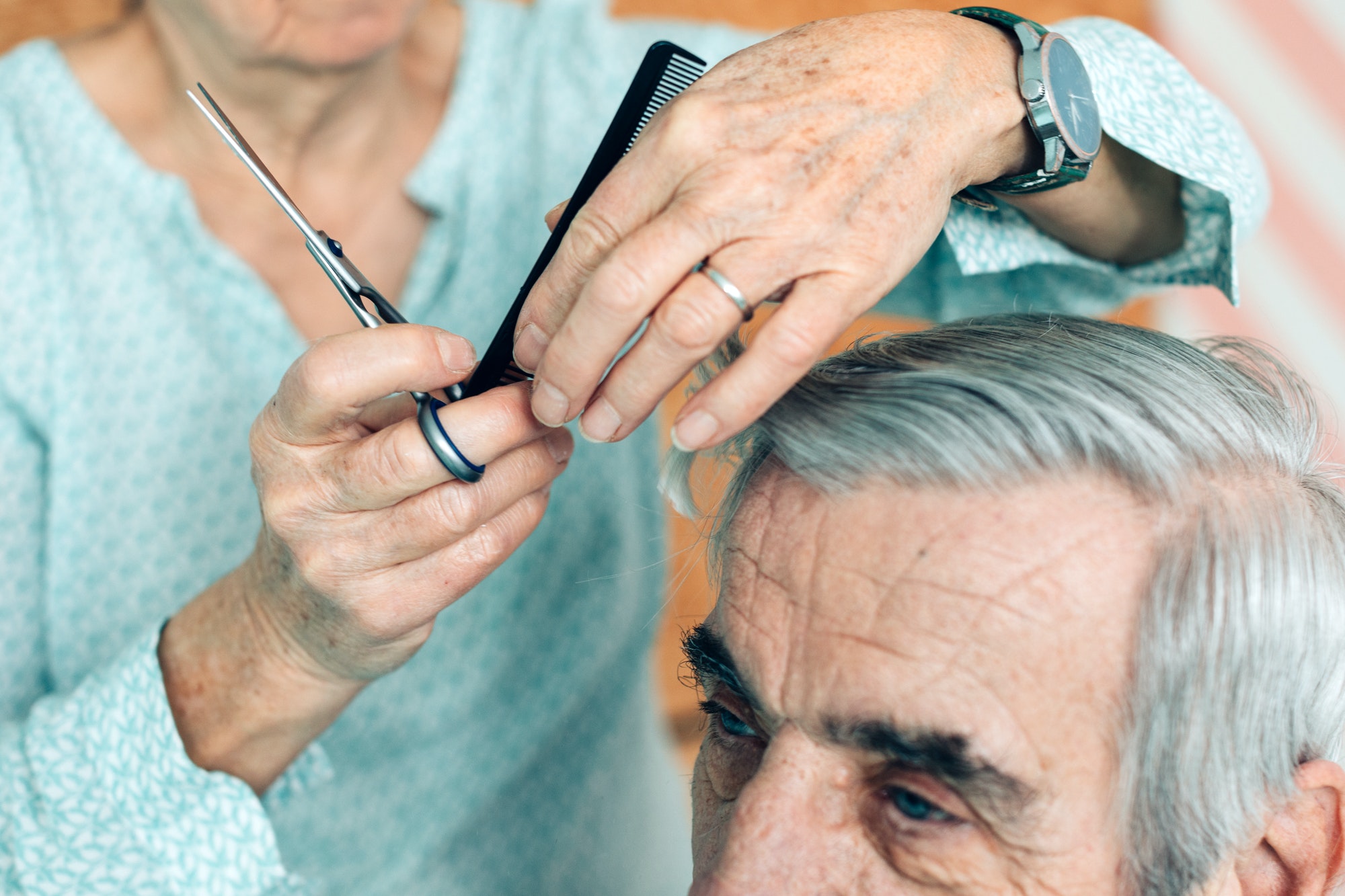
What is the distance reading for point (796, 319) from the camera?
2.22 ft

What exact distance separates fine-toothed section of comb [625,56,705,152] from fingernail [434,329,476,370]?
19cm

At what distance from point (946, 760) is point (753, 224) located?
0.40 m

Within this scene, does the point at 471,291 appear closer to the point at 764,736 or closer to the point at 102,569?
the point at 102,569

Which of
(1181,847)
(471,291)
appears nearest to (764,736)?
(1181,847)

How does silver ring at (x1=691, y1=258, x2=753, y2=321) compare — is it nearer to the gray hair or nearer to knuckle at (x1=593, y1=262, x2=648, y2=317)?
knuckle at (x1=593, y1=262, x2=648, y2=317)

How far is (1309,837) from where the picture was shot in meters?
0.79

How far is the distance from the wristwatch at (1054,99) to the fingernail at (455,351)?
47 cm

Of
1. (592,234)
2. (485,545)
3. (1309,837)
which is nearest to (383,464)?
(485,545)

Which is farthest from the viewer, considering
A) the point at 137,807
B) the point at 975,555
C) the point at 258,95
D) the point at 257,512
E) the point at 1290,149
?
the point at 1290,149

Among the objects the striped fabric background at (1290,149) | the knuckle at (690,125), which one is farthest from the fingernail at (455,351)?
the striped fabric background at (1290,149)

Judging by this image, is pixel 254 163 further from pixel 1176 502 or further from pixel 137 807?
pixel 1176 502

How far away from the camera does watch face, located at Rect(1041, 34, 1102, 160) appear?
85cm

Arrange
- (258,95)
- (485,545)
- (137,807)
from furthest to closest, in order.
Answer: (258,95)
(137,807)
(485,545)

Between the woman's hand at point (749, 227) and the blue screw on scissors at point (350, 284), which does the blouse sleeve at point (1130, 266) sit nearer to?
the woman's hand at point (749, 227)
